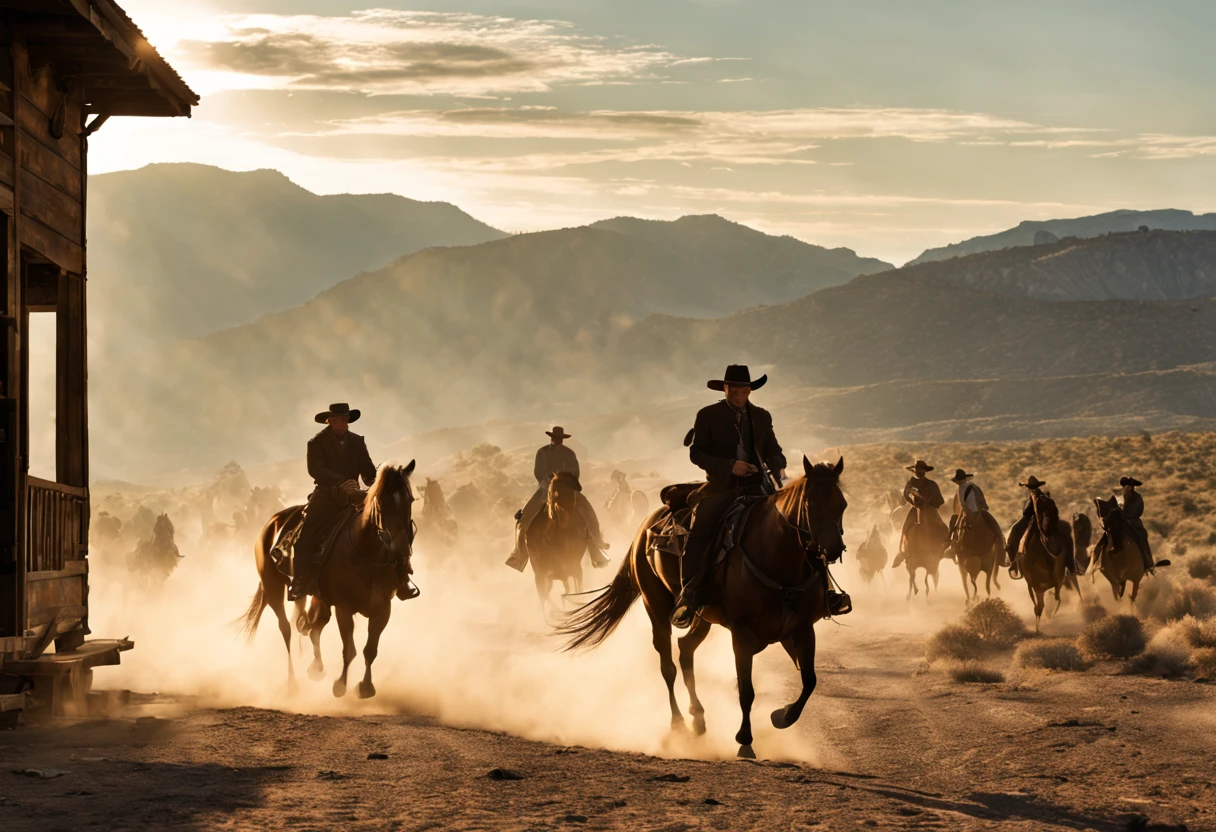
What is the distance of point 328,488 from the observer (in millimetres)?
16812

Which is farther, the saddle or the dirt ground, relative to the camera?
the saddle

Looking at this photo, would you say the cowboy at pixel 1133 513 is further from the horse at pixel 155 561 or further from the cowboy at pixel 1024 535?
the horse at pixel 155 561

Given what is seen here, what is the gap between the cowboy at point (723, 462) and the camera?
13.3 meters

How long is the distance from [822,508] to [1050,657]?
35.9 feet

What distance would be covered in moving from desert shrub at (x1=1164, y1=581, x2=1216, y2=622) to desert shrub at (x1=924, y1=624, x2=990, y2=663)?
4487mm

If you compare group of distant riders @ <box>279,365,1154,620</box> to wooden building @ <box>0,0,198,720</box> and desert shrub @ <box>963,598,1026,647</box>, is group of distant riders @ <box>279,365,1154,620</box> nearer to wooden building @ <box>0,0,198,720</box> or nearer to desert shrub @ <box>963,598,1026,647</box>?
wooden building @ <box>0,0,198,720</box>

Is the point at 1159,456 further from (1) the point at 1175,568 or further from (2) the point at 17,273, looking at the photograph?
(2) the point at 17,273

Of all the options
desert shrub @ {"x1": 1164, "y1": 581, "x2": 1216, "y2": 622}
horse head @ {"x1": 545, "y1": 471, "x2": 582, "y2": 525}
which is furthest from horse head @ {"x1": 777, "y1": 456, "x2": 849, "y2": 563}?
desert shrub @ {"x1": 1164, "y1": 581, "x2": 1216, "y2": 622}

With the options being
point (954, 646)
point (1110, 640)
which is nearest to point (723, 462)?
point (954, 646)

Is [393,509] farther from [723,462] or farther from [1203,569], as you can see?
[1203,569]

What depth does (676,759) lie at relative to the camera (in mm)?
12578

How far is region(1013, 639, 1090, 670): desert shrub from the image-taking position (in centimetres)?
2114

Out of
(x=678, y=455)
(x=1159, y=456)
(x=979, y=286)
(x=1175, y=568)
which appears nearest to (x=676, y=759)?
(x=1175, y=568)

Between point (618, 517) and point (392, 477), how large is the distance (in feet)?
121
